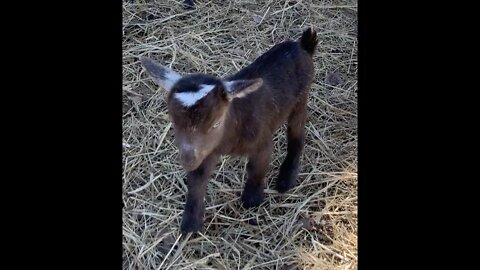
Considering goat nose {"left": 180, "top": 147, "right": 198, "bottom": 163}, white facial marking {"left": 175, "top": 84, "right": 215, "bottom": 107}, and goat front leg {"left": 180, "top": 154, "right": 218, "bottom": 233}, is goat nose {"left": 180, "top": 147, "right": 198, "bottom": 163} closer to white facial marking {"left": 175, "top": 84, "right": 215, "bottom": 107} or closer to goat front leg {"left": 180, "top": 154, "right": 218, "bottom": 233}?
white facial marking {"left": 175, "top": 84, "right": 215, "bottom": 107}

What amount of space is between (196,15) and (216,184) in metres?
1.99

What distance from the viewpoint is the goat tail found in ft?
11.5

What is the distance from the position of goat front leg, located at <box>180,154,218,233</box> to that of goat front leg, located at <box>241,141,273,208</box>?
0.97 ft

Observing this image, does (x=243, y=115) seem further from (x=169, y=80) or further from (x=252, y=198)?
(x=252, y=198)

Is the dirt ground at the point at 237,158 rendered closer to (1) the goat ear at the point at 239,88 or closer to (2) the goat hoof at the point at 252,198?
(2) the goat hoof at the point at 252,198

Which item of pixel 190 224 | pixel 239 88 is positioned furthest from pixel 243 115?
pixel 190 224

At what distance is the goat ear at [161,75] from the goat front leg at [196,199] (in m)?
0.52

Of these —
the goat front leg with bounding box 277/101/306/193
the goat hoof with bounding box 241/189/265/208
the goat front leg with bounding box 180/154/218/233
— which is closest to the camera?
the goat front leg with bounding box 180/154/218/233

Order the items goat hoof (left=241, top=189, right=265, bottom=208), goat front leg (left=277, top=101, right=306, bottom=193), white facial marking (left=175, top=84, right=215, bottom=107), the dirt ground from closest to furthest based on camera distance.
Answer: white facial marking (left=175, top=84, right=215, bottom=107) < the dirt ground < goat hoof (left=241, top=189, right=265, bottom=208) < goat front leg (left=277, top=101, right=306, bottom=193)

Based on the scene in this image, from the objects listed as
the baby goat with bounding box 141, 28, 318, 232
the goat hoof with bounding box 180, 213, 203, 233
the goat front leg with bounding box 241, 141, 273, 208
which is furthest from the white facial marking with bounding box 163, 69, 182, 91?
the goat hoof with bounding box 180, 213, 203, 233

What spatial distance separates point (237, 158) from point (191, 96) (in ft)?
3.90

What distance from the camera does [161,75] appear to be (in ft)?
9.59

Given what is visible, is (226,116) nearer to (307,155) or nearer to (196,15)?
(307,155)

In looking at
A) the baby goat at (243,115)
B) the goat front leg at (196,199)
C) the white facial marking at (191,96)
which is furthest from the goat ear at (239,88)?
the goat front leg at (196,199)
